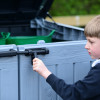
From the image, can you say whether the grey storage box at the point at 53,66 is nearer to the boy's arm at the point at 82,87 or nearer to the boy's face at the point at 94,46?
the boy's arm at the point at 82,87

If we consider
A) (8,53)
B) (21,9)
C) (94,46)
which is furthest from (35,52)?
(21,9)

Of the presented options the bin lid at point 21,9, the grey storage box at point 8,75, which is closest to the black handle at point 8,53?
the grey storage box at point 8,75

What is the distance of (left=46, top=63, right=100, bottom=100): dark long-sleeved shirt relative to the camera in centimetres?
180

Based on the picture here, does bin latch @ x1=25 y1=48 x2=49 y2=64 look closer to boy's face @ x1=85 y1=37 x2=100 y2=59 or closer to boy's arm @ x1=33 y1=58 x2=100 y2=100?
boy's arm @ x1=33 y1=58 x2=100 y2=100

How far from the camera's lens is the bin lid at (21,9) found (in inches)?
133

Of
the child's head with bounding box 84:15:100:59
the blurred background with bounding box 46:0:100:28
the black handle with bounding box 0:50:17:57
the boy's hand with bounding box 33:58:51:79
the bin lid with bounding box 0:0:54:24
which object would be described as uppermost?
the blurred background with bounding box 46:0:100:28

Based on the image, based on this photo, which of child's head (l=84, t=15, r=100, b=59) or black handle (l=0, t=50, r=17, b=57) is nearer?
child's head (l=84, t=15, r=100, b=59)

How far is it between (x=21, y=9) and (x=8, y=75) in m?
1.64

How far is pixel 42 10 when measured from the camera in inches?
138

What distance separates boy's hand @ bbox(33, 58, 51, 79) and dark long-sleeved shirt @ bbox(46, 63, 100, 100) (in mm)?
99

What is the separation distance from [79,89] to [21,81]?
430 millimetres

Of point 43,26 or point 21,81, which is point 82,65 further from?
point 43,26

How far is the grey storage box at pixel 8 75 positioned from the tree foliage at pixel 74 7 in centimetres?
958

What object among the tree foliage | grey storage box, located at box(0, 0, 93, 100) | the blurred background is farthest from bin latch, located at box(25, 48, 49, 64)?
the tree foliage
